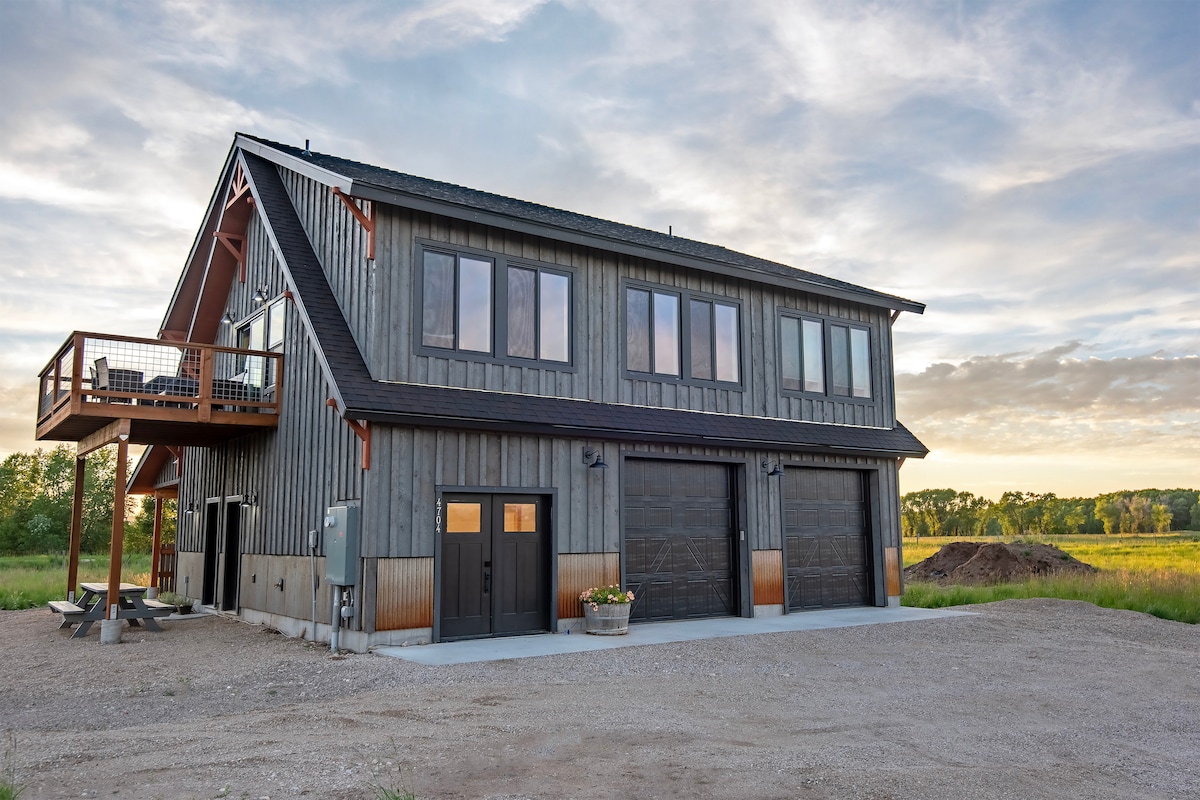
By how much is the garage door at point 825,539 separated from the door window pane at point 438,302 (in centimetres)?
705

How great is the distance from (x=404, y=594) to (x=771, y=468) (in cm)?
702

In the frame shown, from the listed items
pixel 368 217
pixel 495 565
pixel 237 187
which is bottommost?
pixel 495 565

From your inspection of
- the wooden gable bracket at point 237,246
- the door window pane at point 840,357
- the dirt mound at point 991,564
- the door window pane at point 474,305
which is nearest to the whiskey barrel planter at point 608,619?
the door window pane at point 474,305

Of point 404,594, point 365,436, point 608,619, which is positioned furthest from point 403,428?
point 608,619

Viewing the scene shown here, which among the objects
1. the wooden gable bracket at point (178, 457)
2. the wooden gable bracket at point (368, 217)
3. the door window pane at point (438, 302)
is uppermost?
the wooden gable bracket at point (368, 217)

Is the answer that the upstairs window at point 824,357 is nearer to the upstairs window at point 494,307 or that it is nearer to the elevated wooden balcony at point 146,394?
the upstairs window at point 494,307

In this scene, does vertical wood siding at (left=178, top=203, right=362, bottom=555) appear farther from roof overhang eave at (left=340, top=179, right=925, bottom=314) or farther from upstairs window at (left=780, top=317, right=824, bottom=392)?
upstairs window at (left=780, top=317, right=824, bottom=392)

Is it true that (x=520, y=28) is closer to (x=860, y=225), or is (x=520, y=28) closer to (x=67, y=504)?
(x=860, y=225)

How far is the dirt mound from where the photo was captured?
27.5m

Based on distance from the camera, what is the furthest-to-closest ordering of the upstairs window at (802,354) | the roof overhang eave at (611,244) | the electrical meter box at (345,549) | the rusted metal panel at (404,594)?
the upstairs window at (802,354) → the roof overhang eave at (611,244) → the rusted metal panel at (404,594) → the electrical meter box at (345,549)

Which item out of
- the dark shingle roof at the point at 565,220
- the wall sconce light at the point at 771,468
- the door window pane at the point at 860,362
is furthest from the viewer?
the door window pane at the point at 860,362

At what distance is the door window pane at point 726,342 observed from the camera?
15.6m

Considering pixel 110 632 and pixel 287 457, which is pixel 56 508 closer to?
pixel 110 632

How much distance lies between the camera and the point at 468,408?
473 inches
